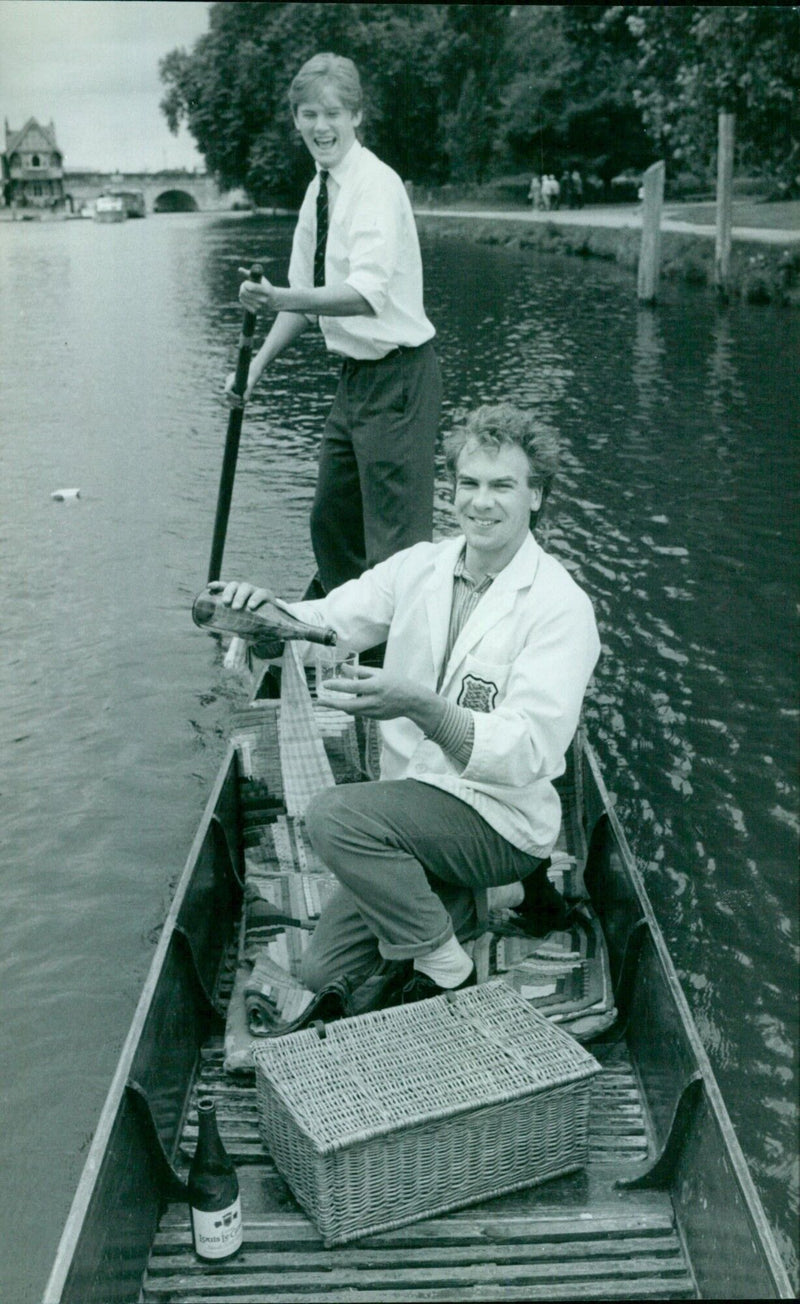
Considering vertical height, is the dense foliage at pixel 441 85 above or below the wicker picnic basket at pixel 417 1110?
above

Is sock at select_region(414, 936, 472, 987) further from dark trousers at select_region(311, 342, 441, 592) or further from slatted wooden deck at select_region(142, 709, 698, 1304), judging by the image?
dark trousers at select_region(311, 342, 441, 592)

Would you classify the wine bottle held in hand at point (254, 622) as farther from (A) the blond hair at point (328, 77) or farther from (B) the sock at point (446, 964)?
(A) the blond hair at point (328, 77)

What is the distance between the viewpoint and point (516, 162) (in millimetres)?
48031

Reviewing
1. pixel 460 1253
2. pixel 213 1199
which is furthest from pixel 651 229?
pixel 213 1199

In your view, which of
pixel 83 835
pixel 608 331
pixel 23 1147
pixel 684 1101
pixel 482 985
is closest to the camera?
pixel 684 1101

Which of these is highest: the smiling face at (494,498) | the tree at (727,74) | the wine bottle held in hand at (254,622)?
the tree at (727,74)

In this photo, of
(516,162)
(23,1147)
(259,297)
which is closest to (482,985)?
(23,1147)

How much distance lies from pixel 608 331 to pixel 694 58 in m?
4.18

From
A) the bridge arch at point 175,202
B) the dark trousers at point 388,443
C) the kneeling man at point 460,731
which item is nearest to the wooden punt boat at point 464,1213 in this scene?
the kneeling man at point 460,731

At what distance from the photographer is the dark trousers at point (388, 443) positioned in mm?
5344

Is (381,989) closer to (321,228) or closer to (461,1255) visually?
(461,1255)

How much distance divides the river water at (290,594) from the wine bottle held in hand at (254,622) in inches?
76.9

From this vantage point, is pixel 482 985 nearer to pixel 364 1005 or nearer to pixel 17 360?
pixel 364 1005

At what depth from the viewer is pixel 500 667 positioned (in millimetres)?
3609
